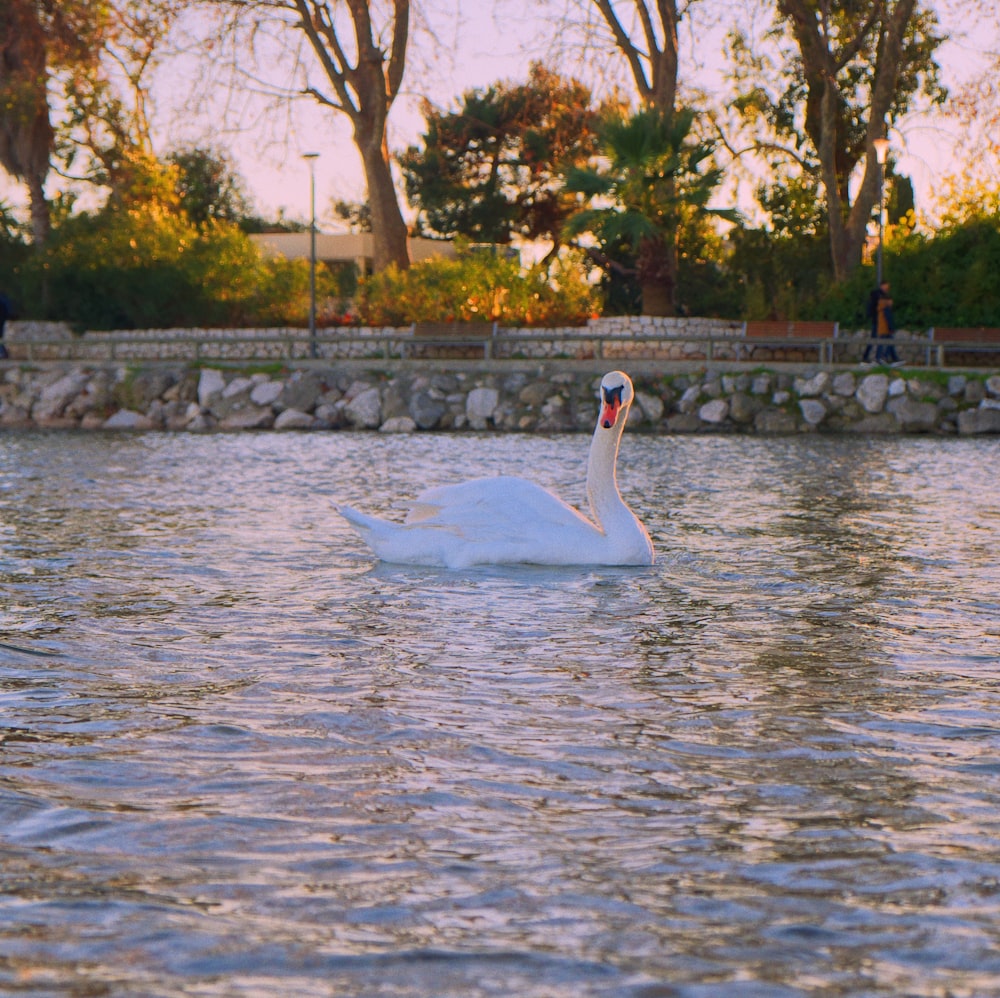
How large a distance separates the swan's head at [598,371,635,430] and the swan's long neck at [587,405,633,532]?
0.10 ft

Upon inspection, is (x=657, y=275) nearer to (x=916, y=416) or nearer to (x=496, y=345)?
(x=496, y=345)

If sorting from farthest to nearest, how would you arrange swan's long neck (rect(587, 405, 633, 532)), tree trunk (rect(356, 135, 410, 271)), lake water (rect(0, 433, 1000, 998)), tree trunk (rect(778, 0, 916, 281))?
tree trunk (rect(356, 135, 410, 271)) < tree trunk (rect(778, 0, 916, 281)) < swan's long neck (rect(587, 405, 633, 532)) < lake water (rect(0, 433, 1000, 998))

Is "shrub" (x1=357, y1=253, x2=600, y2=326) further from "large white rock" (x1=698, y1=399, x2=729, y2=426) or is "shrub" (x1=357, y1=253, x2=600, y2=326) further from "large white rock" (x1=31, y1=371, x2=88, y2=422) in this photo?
"large white rock" (x1=698, y1=399, x2=729, y2=426)

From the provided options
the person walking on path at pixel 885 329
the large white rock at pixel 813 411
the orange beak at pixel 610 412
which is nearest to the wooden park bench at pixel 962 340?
the person walking on path at pixel 885 329

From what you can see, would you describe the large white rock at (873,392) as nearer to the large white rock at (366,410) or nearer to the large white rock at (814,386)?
the large white rock at (814,386)

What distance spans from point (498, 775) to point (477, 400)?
25.5 metres

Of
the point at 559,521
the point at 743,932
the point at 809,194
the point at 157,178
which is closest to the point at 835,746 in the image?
the point at 743,932

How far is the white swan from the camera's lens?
9.76 m

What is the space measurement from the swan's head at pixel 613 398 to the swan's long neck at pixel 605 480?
29 millimetres

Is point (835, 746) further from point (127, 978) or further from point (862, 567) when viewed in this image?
point (862, 567)

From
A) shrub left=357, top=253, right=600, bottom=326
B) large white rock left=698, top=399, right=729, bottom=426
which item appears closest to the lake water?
large white rock left=698, top=399, right=729, bottom=426

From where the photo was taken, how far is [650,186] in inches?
1369

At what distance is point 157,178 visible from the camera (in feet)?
153

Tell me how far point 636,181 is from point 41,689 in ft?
97.9
